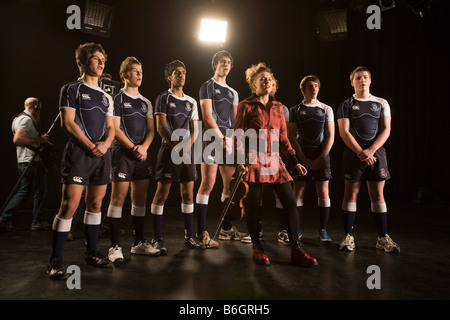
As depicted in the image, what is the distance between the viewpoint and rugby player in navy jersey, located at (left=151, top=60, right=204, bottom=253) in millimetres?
2969

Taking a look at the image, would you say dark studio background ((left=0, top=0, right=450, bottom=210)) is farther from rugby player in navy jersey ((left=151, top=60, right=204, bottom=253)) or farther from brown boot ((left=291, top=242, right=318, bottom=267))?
brown boot ((left=291, top=242, right=318, bottom=267))

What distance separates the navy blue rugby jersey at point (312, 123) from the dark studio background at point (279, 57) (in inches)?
106

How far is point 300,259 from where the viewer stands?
2539mm

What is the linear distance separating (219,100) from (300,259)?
Answer: 5.44 feet

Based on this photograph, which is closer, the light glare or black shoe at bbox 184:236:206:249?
black shoe at bbox 184:236:206:249

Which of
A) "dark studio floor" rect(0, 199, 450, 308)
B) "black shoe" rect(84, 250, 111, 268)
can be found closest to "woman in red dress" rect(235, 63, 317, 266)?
"dark studio floor" rect(0, 199, 450, 308)

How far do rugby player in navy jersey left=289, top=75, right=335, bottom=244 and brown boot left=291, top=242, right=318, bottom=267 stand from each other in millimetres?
813

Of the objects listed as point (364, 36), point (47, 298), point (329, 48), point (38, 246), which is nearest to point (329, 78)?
point (329, 48)

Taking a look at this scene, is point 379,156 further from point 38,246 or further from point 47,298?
point 38,246

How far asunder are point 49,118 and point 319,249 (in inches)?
176

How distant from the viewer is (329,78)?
6.34 m

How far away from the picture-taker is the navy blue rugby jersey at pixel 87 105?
2305mm

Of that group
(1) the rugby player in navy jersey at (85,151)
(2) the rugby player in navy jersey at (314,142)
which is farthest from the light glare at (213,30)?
(1) the rugby player in navy jersey at (85,151)

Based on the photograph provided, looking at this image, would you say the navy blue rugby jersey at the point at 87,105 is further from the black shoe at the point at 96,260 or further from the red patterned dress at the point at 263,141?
the red patterned dress at the point at 263,141
